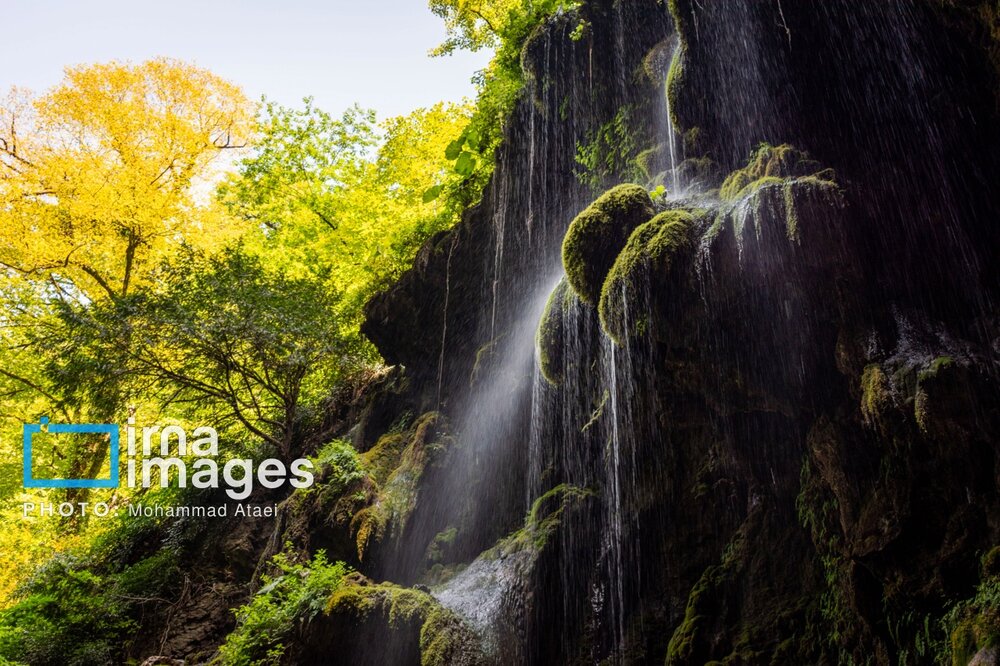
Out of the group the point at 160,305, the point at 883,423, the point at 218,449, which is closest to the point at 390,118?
the point at 160,305

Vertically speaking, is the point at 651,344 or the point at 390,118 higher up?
the point at 390,118

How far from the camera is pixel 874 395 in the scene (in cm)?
407

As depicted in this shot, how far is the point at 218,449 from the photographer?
11.2 metres

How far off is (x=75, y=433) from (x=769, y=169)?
1525 cm

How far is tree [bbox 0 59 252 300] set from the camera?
13000 mm

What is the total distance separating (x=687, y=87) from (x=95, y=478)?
14.4m

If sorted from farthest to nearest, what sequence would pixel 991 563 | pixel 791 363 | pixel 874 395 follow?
pixel 791 363
pixel 874 395
pixel 991 563

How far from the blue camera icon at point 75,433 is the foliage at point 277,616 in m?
8.11

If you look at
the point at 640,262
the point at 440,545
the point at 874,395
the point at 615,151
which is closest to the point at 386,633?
the point at 440,545

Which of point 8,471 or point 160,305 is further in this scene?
point 8,471

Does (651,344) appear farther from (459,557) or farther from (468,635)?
(459,557)

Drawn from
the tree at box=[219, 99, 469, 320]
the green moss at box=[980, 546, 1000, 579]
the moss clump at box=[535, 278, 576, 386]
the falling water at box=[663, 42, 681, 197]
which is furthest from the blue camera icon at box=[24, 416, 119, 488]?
the green moss at box=[980, 546, 1000, 579]

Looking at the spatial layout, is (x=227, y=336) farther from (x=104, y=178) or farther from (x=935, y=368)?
(x=935, y=368)

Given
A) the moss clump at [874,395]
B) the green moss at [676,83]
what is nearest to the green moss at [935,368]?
the moss clump at [874,395]
